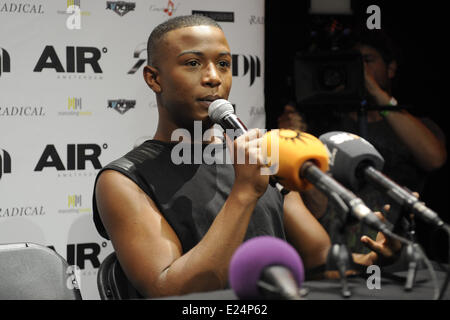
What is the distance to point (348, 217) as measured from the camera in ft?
2.99

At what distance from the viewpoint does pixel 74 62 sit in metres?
2.84

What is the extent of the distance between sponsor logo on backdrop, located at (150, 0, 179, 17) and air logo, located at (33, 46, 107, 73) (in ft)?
1.26

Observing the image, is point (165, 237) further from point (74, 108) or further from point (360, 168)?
point (74, 108)

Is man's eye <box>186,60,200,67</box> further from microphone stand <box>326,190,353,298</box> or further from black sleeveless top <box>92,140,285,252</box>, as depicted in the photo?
microphone stand <box>326,190,353,298</box>

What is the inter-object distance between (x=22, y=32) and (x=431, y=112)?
7.71 ft

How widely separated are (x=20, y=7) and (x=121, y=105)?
0.73 metres

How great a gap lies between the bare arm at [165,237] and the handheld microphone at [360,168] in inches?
8.5

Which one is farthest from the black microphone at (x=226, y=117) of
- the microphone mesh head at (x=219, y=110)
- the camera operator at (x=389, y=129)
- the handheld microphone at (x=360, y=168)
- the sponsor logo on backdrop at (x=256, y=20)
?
the sponsor logo on backdrop at (x=256, y=20)

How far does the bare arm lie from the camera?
1.35 metres

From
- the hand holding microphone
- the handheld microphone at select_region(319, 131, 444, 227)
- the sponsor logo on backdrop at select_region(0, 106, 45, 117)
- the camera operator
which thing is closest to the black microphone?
the hand holding microphone

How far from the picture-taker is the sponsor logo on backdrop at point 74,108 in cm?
282

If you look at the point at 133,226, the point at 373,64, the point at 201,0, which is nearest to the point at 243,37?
the point at 201,0

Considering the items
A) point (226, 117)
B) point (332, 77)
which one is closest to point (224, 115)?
point (226, 117)

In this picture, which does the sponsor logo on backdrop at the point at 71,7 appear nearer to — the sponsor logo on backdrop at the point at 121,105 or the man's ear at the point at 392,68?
the sponsor logo on backdrop at the point at 121,105
